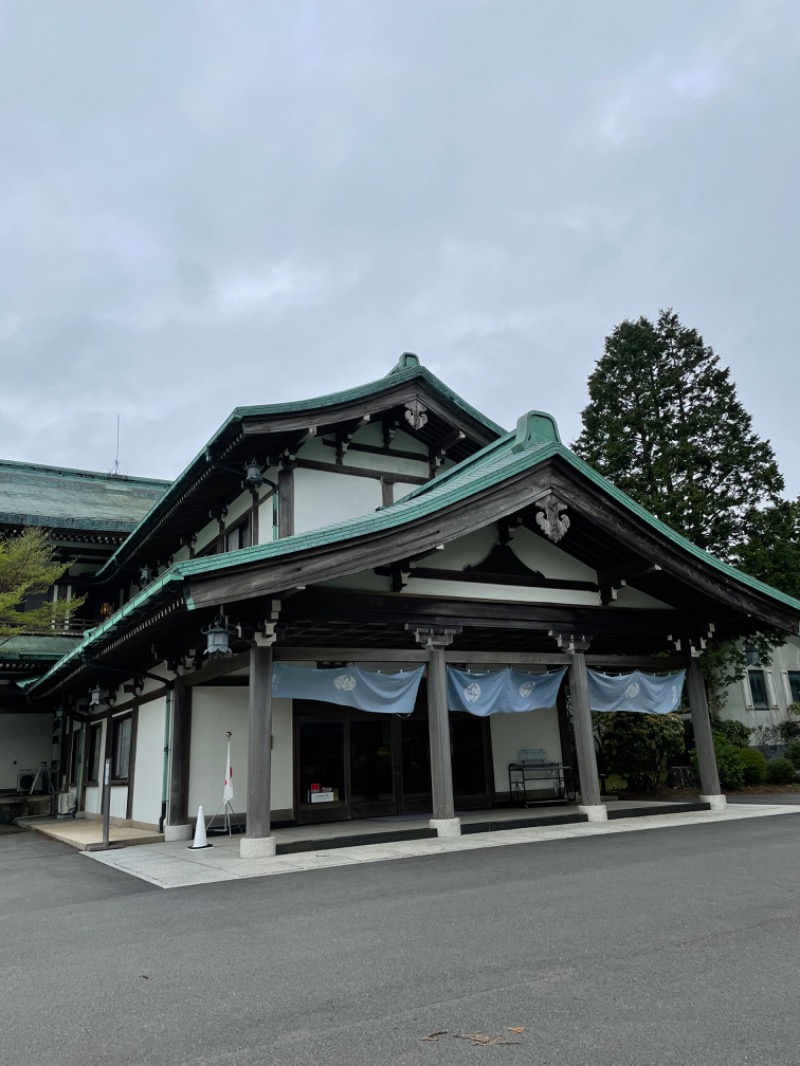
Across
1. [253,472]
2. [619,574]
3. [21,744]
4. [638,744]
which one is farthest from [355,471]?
[21,744]

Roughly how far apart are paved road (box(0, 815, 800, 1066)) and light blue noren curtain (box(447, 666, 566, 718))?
379 centimetres

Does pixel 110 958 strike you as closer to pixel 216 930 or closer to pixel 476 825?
pixel 216 930

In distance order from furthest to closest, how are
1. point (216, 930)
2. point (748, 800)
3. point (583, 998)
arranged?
point (748, 800)
point (216, 930)
point (583, 998)

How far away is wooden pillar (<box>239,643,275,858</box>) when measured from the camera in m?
Result: 9.48

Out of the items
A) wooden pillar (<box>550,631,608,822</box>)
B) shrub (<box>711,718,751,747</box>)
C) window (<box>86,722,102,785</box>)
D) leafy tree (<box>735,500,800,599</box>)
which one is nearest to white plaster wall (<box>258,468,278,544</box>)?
wooden pillar (<box>550,631,608,822</box>)

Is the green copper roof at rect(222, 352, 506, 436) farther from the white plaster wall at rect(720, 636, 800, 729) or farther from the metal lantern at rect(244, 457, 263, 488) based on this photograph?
the white plaster wall at rect(720, 636, 800, 729)

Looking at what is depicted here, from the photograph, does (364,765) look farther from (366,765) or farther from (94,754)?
(94,754)

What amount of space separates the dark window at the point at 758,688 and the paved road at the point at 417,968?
23.4 meters

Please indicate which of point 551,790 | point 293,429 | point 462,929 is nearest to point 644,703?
point 551,790

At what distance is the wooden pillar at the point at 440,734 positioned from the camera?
36.1 feet

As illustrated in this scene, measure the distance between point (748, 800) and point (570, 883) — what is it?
39.8ft

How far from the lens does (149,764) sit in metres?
14.7

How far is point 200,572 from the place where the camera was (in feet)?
28.8

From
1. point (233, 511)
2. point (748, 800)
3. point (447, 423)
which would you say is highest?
point (447, 423)
